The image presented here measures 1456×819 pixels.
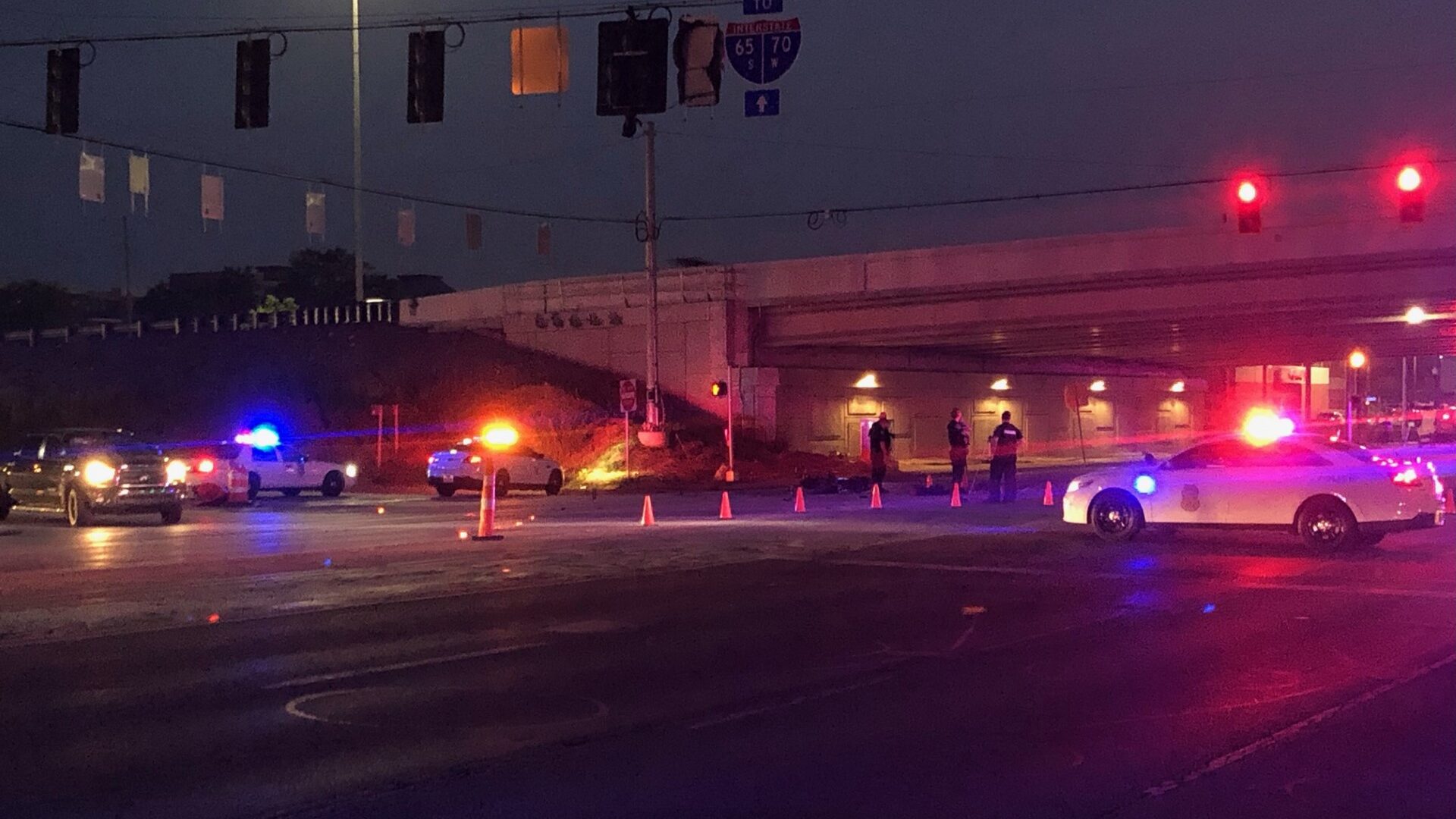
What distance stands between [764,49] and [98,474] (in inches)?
545

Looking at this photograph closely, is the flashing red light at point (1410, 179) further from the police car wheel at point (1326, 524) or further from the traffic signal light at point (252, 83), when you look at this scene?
the traffic signal light at point (252, 83)

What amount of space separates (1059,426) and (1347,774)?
→ 62.8 metres

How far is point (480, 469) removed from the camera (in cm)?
3684

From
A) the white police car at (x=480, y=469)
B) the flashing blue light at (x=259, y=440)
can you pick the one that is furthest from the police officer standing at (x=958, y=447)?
the flashing blue light at (x=259, y=440)

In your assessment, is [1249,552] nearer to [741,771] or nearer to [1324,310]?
[741,771]

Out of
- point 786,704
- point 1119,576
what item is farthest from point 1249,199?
point 786,704

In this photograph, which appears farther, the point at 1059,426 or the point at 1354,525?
the point at 1059,426

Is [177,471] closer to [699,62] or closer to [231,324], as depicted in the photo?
[699,62]

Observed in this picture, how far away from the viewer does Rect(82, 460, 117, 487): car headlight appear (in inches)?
992

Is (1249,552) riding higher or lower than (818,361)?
lower

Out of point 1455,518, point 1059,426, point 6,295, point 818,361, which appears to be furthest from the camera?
point 6,295

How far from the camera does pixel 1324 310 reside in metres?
45.2

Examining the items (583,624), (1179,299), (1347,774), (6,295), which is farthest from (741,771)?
(6,295)

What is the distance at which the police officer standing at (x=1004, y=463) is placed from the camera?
28406mm
